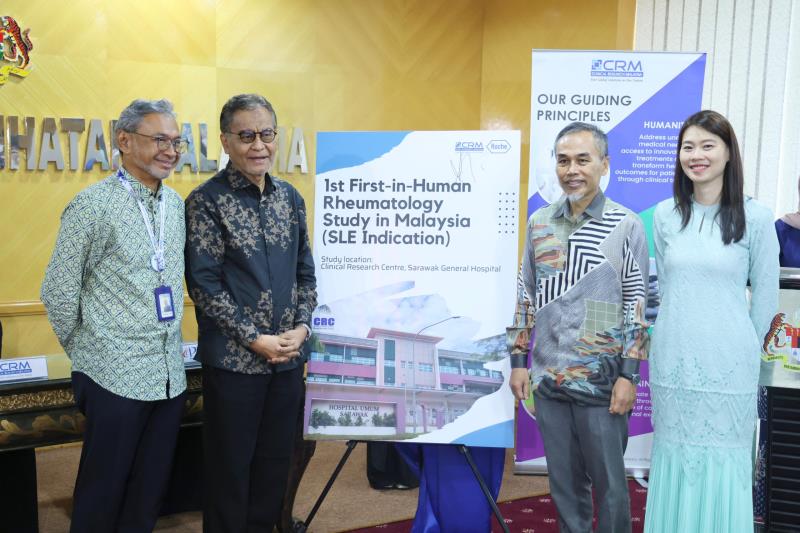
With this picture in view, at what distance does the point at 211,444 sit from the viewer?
2.56 m

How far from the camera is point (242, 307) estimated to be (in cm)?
251

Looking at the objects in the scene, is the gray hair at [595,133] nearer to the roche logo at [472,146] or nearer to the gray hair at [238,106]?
the roche logo at [472,146]

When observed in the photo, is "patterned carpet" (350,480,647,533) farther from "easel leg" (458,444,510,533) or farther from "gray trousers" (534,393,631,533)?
"gray trousers" (534,393,631,533)

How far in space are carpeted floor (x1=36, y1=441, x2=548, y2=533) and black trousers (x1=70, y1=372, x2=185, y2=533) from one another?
99cm

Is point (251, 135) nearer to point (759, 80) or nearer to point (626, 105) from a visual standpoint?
point (626, 105)

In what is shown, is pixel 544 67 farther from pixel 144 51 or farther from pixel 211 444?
pixel 144 51

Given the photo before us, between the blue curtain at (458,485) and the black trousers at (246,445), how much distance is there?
0.60 metres

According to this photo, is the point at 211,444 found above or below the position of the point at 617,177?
below

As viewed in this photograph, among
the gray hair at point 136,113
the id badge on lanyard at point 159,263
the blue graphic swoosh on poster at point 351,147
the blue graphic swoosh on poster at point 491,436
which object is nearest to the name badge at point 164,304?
the id badge on lanyard at point 159,263

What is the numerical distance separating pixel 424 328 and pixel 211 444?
0.83m

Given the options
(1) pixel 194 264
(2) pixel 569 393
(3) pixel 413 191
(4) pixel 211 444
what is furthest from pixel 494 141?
(4) pixel 211 444

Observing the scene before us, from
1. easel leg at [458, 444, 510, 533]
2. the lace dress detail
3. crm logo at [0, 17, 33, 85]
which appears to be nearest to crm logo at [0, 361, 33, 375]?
easel leg at [458, 444, 510, 533]

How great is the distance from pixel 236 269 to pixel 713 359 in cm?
150

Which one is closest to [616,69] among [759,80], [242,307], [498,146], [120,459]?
[498,146]
